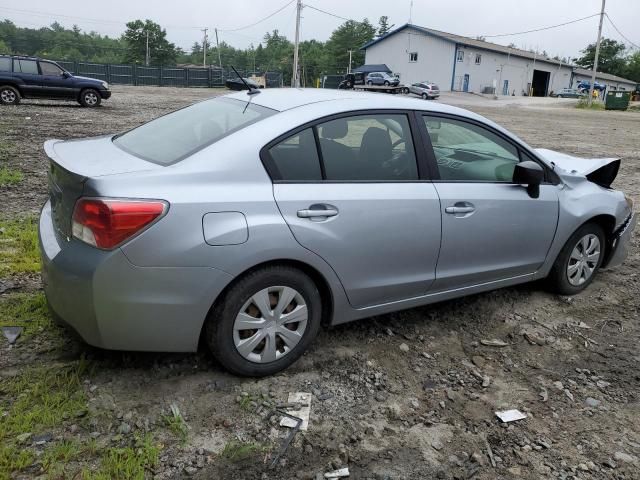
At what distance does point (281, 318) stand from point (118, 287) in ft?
2.88

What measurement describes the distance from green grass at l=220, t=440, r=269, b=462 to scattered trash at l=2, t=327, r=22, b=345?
63.7 inches

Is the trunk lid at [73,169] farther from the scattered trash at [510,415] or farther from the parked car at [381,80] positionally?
the parked car at [381,80]

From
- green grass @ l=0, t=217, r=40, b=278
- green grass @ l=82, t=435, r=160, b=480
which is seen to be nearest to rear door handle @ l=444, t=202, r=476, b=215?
green grass @ l=82, t=435, r=160, b=480

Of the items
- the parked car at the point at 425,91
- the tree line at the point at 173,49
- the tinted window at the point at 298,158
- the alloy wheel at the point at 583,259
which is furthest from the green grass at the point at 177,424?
the tree line at the point at 173,49

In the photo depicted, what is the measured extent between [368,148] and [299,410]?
5.26ft

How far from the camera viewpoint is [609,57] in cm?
9706

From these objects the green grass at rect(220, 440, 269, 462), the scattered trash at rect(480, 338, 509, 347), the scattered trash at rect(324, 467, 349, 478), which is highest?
the scattered trash at rect(480, 338, 509, 347)

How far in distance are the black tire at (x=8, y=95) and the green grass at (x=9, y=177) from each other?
39.0 feet

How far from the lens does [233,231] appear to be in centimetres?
279

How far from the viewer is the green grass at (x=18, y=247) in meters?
4.38

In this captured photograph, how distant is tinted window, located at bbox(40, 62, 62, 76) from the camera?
719 inches

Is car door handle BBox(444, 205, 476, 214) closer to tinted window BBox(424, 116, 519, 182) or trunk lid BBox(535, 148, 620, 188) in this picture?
tinted window BBox(424, 116, 519, 182)

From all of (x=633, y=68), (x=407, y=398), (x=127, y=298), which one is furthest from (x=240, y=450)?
(x=633, y=68)

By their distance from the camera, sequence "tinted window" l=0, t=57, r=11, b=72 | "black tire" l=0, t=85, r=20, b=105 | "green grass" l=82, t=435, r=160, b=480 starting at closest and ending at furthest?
"green grass" l=82, t=435, r=160, b=480, "tinted window" l=0, t=57, r=11, b=72, "black tire" l=0, t=85, r=20, b=105
